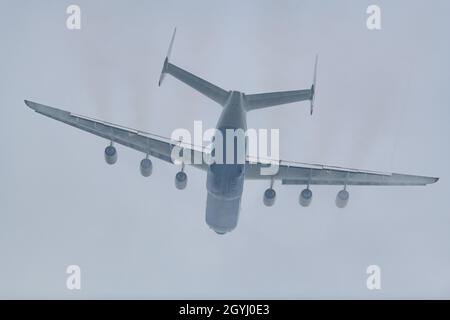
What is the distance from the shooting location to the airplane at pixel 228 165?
40844 millimetres

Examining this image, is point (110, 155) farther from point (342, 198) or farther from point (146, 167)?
point (342, 198)

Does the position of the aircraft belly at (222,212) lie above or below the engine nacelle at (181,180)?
below

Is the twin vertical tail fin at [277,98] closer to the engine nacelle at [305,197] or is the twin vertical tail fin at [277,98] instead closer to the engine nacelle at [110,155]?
the engine nacelle at [305,197]

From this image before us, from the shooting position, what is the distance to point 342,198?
155 feet

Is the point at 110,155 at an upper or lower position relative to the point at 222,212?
upper

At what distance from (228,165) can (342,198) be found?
1048 cm

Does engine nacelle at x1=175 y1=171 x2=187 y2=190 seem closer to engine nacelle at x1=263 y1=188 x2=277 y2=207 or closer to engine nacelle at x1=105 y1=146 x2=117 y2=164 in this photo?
engine nacelle at x1=105 y1=146 x2=117 y2=164

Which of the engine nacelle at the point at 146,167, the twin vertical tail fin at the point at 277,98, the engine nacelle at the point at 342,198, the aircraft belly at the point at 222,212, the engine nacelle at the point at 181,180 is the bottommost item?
the aircraft belly at the point at 222,212

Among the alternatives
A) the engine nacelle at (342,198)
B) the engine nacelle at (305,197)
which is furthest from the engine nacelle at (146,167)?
the engine nacelle at (342,198)

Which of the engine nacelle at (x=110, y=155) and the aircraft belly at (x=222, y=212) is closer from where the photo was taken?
the aircraft belly at (x=222, y=212)

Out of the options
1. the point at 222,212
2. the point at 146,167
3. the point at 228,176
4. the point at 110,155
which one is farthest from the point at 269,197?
the point at 110,155
